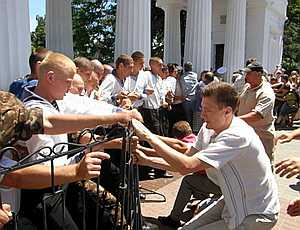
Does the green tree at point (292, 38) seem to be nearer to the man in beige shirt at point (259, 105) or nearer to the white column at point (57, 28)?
the white column at point (57, 28)

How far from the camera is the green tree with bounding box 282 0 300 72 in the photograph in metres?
41.2

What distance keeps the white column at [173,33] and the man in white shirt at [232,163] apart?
16664mm

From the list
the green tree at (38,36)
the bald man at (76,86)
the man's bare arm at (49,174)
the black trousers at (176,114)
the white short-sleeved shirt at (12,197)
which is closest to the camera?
the man's bare arm at (49,174)

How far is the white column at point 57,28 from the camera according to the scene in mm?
12531

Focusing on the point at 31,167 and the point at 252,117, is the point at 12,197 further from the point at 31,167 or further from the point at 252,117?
the point at 252,117

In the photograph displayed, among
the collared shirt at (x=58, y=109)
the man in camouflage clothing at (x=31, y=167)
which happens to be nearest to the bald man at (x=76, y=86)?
the collared shirt at (x=58, y=109)

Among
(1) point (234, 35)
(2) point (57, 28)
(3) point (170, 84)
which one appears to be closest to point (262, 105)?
(3) point (170, 84)

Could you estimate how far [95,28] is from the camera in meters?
40.3

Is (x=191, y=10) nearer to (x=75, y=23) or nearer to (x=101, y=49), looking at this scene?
(x=101, y=49)

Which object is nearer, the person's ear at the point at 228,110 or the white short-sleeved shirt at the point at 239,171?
the white short-sleeved shirt at the point at 239,171

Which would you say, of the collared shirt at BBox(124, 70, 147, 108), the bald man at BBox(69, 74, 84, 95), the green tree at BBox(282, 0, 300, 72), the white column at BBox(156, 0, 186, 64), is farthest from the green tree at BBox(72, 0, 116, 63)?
the bald man at BBox(69, 74, 84, 95)

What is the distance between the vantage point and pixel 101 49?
1545 inches

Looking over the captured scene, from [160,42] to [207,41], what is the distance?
20.4 metres

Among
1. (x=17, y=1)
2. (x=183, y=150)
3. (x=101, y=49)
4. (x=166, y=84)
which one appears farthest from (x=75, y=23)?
(x=183, y=150)
